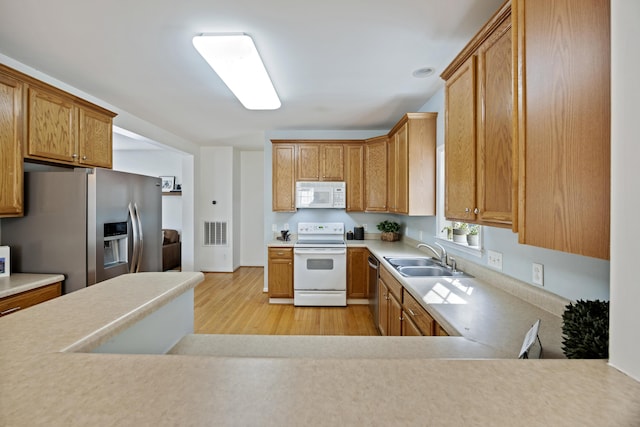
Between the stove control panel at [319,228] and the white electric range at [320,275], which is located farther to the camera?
the stove control panel at [319,228]

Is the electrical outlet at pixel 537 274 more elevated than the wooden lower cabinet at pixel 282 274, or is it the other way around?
the electrical outlet at pixel 537 274

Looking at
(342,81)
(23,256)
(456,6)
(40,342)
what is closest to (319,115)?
(342,81)

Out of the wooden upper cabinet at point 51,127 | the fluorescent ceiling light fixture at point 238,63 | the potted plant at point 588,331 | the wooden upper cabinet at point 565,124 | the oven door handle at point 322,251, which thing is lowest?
the oven door handle at point 322,251

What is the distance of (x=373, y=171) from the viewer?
4023mm

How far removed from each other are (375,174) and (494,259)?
2343mm

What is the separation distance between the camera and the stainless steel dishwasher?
3.17m

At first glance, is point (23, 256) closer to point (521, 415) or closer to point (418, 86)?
point (521, 415)

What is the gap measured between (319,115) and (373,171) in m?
1.12

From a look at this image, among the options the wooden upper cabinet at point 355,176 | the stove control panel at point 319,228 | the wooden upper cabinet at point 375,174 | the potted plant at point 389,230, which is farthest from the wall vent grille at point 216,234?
the potted plant at point 389,230

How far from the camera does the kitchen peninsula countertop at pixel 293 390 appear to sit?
44 cm

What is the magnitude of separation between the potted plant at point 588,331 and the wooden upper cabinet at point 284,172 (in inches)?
139

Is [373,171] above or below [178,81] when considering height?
below

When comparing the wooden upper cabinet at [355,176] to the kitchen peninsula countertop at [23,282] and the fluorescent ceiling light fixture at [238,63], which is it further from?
the kitchen peninsula countertop at [23,282]

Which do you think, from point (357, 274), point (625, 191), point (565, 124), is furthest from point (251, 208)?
point (625, 191)
